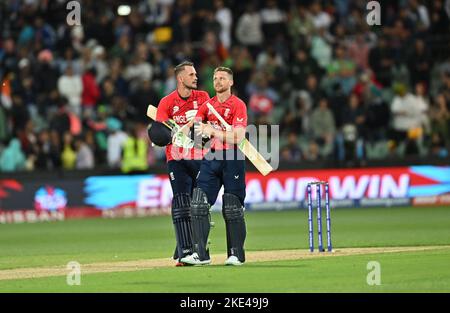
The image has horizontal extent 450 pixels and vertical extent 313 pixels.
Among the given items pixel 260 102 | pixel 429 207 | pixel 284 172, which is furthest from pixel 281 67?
pixel 429 207

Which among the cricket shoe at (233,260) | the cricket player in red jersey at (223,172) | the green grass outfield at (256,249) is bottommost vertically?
the green grass outfield at (256,249)

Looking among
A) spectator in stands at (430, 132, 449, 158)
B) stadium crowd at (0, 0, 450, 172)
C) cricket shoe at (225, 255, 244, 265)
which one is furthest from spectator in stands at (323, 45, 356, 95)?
cricket shoe at (225, 255, 244, 265)

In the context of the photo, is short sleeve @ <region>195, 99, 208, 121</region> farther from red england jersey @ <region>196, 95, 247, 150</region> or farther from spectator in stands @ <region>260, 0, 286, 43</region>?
spectator in stands @ <region>260, 0, 286, 43</region>

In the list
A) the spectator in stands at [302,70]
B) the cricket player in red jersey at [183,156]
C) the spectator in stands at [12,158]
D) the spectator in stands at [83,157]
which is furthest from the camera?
the spectator in stands at [302,70]

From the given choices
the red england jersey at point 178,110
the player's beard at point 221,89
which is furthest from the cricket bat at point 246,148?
the red england jersey at point 178,110

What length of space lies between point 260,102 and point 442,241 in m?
10.9

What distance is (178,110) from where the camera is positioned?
52.1 ft

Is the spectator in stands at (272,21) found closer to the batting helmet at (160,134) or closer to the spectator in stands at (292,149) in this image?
the spectator in stands at (292,149)

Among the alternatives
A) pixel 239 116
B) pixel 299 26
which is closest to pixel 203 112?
pixel 239 116

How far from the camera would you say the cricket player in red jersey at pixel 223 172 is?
50.0ft

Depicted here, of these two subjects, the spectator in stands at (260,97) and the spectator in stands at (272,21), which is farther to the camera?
the spectator in stands at (272,21)

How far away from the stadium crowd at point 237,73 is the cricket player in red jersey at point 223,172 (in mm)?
12504

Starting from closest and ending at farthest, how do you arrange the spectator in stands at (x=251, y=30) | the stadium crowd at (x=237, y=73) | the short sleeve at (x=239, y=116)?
the short sleeve at (x=239, y=116)
the stadium crowd at (x=237, y=73)
the spectator in stands at (x=251, y=30)

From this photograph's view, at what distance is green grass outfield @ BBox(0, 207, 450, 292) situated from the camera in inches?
523
